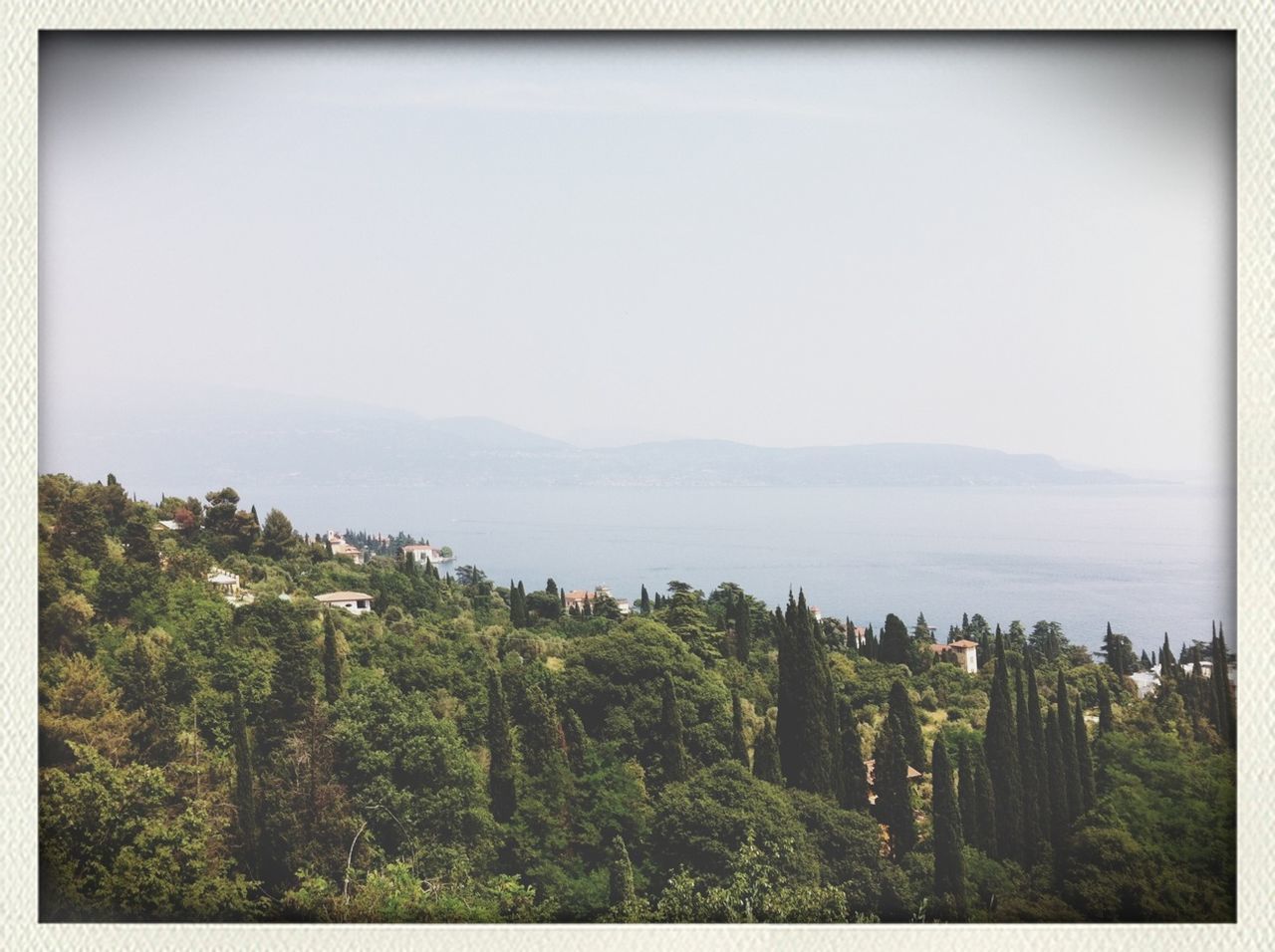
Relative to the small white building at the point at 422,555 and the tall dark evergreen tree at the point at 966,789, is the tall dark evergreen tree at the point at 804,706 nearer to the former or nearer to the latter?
the tall dark evergreen tree at the point at 966,789

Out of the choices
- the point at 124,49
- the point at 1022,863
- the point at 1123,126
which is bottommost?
the point at 1022,863

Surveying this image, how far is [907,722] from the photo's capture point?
411 centimetres

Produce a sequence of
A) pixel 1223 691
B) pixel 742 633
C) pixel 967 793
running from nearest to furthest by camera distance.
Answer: pixel 1223 691 < pixel 967 793 < pixel 742 633

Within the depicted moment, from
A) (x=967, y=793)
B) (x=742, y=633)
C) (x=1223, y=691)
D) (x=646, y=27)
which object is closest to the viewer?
(x=646, y=27)

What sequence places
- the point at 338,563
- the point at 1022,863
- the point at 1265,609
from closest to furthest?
the point at 1265,609, the point at 1022,863, the point at 338,563

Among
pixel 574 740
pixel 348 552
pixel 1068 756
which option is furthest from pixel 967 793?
pixel 348 552

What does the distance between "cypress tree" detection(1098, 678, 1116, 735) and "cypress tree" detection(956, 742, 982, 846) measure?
0.48m

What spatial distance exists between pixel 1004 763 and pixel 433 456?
2384 mm

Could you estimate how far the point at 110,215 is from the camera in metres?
3.91

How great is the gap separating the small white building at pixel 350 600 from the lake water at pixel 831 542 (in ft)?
0.87

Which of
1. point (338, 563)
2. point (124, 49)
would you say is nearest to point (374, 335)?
point (338, 563)

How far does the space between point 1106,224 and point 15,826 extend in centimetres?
425

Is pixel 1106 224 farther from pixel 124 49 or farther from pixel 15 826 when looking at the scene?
pixel 15 826

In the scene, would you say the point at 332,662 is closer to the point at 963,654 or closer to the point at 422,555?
the point at 422,555
